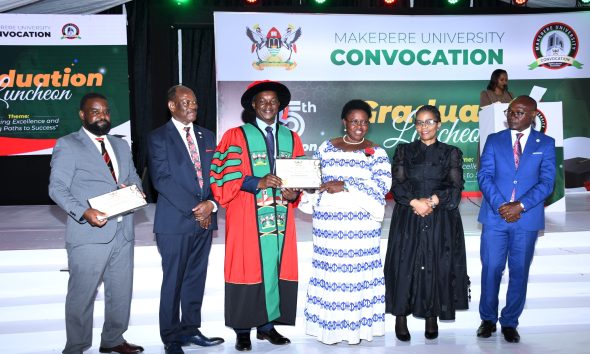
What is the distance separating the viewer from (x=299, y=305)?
16.8 ft

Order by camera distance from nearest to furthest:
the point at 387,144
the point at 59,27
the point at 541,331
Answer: the point at 541,331, the point at 59,27, the point at 387,144

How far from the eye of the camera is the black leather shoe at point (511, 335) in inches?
177

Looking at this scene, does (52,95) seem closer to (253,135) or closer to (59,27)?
(59,27)

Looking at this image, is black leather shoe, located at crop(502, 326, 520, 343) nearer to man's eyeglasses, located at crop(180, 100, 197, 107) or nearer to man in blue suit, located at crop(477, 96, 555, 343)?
man in blue suit, located at crop(477, 96, 555, 343)

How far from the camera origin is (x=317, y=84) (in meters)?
8.74

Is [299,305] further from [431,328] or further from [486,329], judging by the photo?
[486,329]

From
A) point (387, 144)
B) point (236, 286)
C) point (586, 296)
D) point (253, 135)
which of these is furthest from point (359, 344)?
point (387, 144)

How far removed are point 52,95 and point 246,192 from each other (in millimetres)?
5266

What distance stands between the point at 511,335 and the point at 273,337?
170 centimetres

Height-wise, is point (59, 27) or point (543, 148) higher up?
point (59, 27)

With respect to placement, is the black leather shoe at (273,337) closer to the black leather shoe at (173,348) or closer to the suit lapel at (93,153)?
the black leather shoe at (173,348)

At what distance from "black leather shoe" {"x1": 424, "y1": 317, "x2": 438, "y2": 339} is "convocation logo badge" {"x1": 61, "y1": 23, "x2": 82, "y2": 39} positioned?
612 cm

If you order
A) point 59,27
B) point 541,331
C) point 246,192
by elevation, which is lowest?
Result: point 541,331

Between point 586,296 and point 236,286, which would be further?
point 586,296
